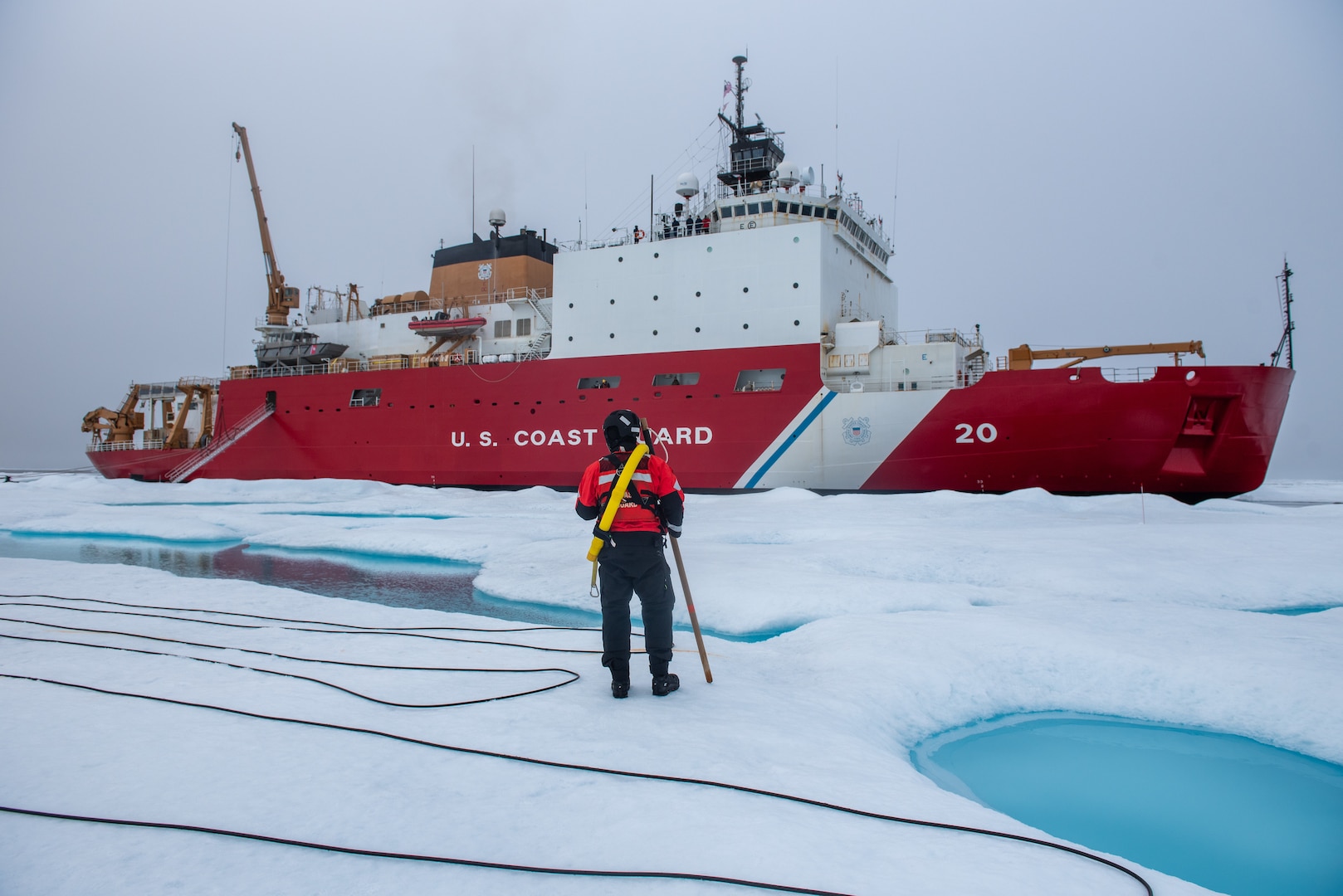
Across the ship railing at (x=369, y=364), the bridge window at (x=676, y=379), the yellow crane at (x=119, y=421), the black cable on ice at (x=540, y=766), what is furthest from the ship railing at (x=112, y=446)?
the black cable on ice at (x=540, y=766)

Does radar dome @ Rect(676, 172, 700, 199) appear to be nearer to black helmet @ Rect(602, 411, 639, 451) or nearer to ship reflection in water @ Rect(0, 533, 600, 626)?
ship reflection in water @ Rect(0, 533, 600, 626)

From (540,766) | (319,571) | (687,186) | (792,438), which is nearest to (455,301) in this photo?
(687,186)

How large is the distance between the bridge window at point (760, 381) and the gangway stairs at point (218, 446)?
1251 centimetres

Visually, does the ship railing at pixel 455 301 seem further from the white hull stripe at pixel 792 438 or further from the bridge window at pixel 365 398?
the white hull stripe at pixel 792 438

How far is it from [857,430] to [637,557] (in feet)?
33.4

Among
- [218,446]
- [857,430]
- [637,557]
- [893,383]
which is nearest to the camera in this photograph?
[637,557]


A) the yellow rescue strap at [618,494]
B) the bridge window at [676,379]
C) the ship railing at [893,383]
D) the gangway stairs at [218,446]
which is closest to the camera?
the yellow rescue strap at [618,494]

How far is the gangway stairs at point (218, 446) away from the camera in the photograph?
1808 cm

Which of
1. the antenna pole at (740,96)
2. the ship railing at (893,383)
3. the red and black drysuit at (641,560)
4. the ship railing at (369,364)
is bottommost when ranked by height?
the red and black drysuit at (641,560)

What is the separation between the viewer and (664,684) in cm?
305

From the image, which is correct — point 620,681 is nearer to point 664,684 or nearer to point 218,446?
point 664,684

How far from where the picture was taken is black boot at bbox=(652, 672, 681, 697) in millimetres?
3039

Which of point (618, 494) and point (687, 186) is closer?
point (618, 494)

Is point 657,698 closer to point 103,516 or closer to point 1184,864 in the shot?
point 1184,864
